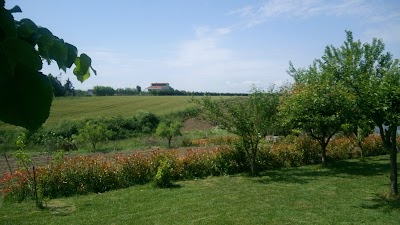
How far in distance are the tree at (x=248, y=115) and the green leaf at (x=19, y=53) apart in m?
13.6

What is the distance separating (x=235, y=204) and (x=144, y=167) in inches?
188

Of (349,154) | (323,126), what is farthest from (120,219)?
(349,154)

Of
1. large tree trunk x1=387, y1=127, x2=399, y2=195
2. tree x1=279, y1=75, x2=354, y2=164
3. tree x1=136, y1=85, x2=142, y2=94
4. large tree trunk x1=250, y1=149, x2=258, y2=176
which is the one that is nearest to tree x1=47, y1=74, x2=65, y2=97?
large tree trunk x1=387, y1=127, x2=399, y2=195

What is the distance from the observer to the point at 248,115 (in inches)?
553

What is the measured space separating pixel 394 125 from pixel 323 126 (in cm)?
628

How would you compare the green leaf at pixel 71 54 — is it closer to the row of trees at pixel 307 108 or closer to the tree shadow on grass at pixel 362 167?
the row of trees at pixel 307 108

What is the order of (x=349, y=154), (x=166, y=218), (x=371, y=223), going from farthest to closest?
(x=349, y=154), (x=166, y=218), (x=371, y=223)

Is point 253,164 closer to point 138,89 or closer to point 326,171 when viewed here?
point 326,171

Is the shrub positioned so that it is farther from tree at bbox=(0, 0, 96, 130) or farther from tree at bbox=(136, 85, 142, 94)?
tree at bbox=(136, 85, 142, 94)

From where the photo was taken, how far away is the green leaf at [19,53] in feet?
1.67

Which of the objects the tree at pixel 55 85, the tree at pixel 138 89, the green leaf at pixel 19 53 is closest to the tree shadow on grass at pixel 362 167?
the tree at pixel 55 85

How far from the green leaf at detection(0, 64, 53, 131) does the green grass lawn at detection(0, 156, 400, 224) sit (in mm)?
7769

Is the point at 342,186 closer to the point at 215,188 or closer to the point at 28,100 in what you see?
the point at 215,188

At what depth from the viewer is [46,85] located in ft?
1.78
